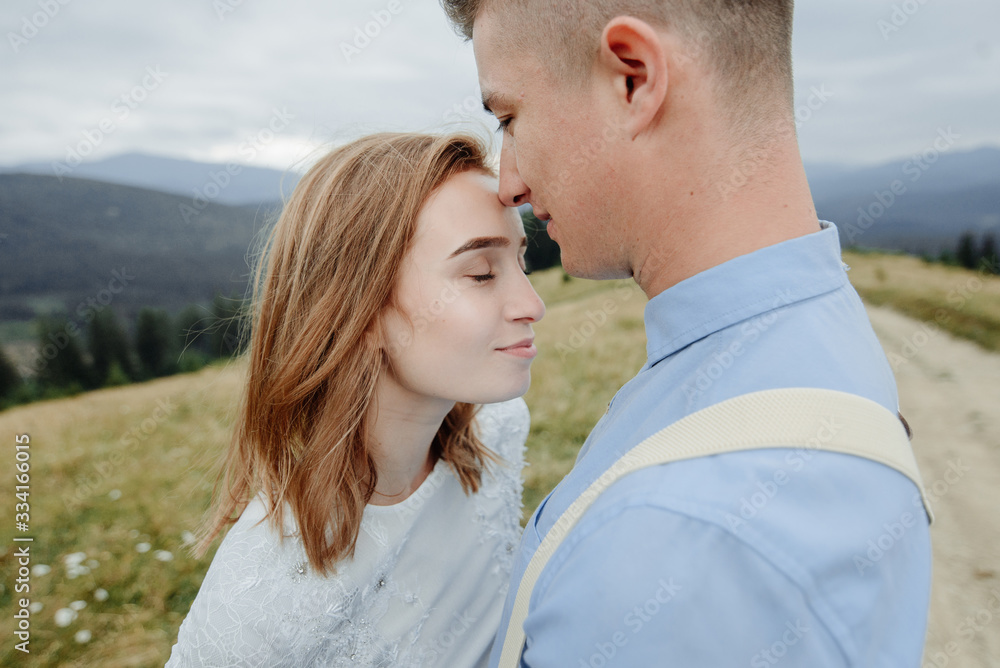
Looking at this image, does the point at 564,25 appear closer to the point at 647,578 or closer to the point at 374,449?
the point at 647,578

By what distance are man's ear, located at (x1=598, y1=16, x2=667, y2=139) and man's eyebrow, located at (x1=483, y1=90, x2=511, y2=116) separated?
0.34 m

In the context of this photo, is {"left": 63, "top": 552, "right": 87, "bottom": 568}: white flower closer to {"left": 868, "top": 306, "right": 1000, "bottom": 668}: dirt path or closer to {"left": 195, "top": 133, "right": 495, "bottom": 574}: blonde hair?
{"left": 195, "top": 133, "right": 495, "bottom": 574}: blonde hair

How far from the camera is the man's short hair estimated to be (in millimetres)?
1321

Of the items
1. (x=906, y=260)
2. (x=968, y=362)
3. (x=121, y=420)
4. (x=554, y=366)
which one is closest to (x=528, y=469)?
(x=554, y=366)

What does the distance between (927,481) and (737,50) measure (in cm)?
720

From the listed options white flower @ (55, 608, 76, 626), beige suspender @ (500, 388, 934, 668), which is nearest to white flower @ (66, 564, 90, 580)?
white flower @ (55, 608, 76, 626)

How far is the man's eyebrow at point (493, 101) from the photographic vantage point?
1.67 meters

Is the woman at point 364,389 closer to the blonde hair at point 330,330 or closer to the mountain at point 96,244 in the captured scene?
the blonde hair at point 330,330

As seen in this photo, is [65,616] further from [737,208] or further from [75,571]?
[737,208]

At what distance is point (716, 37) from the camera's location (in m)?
1.32

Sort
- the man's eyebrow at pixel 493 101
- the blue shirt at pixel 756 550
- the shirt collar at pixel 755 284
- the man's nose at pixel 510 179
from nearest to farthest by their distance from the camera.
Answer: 1. the blue shirt at pixel 756 550
2. the shirt collar at pixel 755 284
3. the man's eyebrow at pixel 493 101
4. the man's nose at pixel 510 179

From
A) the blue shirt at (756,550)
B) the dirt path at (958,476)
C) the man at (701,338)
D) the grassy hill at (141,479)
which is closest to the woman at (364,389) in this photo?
the man at (701,338)

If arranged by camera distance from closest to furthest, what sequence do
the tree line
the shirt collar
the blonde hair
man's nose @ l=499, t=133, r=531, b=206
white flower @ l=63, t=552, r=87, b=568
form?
the shirt collar, man's nose @ l=499, t=133, r=531, b=206, the blonde hair, white flower @ l=63, t=552, r=87, b=568, the tree line

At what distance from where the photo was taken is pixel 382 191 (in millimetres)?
2191
